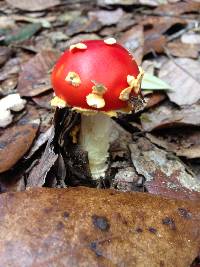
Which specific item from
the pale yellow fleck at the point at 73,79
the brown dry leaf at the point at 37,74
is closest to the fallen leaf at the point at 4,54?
the brown dry leaf at the point at 37,74

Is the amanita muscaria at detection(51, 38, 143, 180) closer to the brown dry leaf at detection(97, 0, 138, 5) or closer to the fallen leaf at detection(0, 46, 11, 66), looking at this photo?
the fallen leaf at detection(0, 46, 11, 66)

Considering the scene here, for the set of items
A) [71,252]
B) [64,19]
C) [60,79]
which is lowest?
[64,19]

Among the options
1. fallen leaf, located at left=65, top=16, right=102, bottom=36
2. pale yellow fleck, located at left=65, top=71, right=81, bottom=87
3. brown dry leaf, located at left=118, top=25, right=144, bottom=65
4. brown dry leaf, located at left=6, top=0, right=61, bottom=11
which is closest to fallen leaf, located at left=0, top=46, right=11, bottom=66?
fallen leaf, located at left=65, top=16, right=102, bottom=36

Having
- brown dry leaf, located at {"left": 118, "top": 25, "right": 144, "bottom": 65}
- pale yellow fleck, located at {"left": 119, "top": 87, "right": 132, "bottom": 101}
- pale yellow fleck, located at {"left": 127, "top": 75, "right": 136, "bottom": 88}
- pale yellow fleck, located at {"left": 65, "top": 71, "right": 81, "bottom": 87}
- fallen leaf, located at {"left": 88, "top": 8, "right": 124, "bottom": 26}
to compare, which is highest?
pale yellow fleck, located at {"left": 65, "top": 71, "right": 81, "bottom": 87}

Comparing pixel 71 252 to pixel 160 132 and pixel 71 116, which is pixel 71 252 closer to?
pixel 71 116

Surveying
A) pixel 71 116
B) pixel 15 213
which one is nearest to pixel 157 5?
pixel 71 116

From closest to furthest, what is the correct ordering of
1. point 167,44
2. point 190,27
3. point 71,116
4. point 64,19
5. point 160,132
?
point 71,116 < point 160,132 < point 167,44 < point 190,27 < point 64,19
